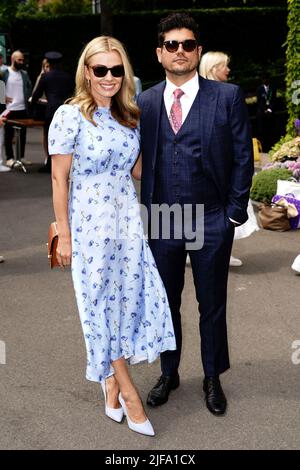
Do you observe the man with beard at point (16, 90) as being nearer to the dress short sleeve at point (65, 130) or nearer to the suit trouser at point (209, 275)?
the suit trouser at point (209, 275)

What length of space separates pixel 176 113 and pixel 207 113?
0.59ft

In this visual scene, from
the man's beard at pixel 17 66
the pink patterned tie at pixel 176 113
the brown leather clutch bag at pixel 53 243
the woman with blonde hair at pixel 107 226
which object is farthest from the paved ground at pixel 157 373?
the man's beard at pixel 17 66

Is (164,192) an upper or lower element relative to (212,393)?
upper

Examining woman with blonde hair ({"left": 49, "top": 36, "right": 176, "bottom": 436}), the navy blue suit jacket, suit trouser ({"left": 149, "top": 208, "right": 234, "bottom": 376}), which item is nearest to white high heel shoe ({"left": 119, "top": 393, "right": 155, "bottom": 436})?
woman with blonde hair ({"left": 49, "top": 36, "right": 176, "bottom": 436})

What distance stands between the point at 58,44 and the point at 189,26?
28.6 metres

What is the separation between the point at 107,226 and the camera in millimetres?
4402

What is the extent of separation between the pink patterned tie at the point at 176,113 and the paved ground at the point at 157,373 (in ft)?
5.34

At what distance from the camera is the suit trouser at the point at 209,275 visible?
4.63 m

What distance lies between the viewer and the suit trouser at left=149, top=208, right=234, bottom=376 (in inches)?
182

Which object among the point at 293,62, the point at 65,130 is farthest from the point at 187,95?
the point at 293,62

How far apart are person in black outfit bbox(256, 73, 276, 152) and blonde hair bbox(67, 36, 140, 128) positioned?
13.5 metres
